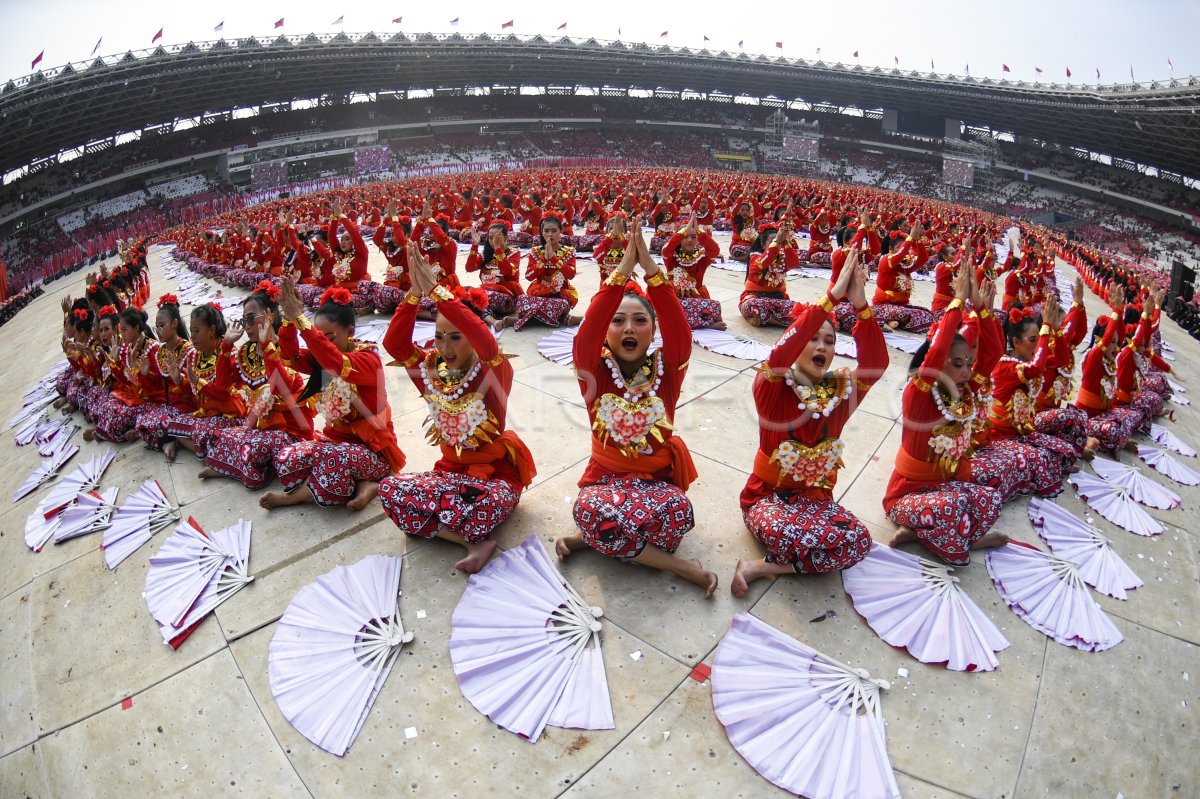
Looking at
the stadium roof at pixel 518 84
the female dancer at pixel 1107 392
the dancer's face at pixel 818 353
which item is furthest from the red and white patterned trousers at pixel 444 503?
the stadium roof at pixel 518 84

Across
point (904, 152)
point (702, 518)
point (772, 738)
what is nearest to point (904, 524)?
point (702, 518)

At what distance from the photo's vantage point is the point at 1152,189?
36.7 m

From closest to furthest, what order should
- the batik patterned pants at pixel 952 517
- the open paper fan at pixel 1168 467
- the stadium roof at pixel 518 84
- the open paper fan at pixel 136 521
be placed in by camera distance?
the batik patterned pants at pixel 952 517 → the open paper fan at pixel 136 521 → the open paper fan at pixel 1168 467 → the stadium roof at pixel 518 84

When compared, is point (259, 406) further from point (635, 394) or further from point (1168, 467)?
point (1168, 467)

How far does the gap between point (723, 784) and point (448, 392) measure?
7.69ft

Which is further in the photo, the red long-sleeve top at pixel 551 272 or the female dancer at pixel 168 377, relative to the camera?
the red long-sleeve top at pixel 551 272

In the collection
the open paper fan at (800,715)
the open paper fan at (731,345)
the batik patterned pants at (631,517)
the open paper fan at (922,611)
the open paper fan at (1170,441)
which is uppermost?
the batik patterned pants at (631,517)

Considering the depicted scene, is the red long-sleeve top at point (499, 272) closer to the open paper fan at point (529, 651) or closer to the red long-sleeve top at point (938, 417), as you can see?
the open paper fan at point (529, 651)

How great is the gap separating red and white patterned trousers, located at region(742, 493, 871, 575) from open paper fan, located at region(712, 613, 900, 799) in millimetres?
429

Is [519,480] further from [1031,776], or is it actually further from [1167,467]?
[1167,467]

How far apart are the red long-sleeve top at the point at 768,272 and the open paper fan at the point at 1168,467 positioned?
4279mm

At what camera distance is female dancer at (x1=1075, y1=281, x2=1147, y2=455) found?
5.14m

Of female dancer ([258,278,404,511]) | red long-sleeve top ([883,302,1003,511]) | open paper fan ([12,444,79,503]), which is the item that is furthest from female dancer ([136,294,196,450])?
red long-sleeve top ([883,302,1003,511])

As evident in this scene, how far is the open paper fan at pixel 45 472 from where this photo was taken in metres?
5.12
